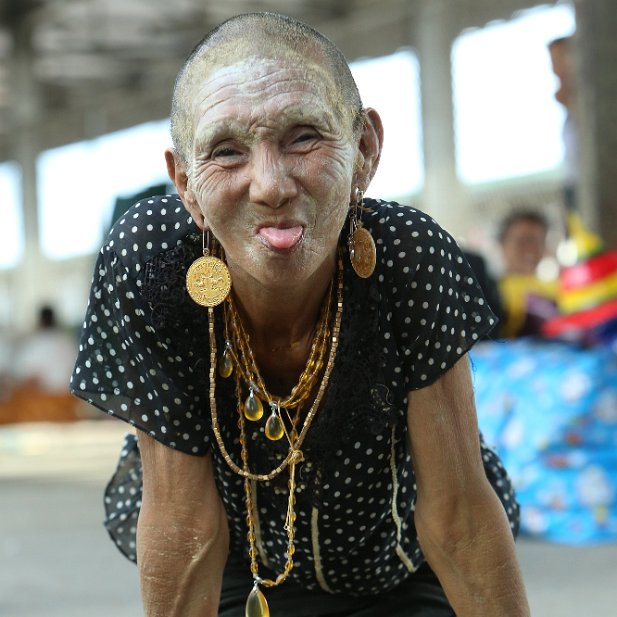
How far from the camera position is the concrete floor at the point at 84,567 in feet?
12.9

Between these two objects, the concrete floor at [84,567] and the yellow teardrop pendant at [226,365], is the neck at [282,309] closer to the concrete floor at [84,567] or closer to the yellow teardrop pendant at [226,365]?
the yellow teardrop pendant at [226,365]

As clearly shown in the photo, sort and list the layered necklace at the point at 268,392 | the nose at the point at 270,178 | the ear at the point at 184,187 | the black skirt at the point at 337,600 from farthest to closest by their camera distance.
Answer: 1. the black skirt at the point at 337,600
2. the layered necklace at the point at 268,392
3. the ear at the point at 184,187
4. the nose at the point at 270,178

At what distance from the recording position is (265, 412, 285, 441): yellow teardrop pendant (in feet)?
6.04

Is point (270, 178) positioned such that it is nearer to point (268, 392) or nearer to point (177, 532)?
Answer: point (268, 392)

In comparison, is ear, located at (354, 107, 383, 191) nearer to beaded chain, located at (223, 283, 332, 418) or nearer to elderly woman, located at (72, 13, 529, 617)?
elderly woman, located at (72, 13, 529, 617)

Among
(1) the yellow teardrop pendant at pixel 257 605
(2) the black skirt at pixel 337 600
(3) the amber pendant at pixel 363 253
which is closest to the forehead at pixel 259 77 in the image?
(3) the amber pendant at pixel 363 253

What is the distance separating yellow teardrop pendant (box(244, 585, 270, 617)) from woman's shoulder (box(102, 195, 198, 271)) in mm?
575

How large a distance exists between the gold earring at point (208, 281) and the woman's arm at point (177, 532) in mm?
256

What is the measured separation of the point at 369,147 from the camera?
176cm

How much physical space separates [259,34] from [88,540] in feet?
13.8

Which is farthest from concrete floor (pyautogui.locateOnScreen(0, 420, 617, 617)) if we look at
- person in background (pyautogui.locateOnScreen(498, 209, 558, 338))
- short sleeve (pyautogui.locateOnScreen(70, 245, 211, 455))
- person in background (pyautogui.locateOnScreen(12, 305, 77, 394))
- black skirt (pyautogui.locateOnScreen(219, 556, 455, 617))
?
person in background (pyautogui.locateOnScreen(12, 305, 77, 394))

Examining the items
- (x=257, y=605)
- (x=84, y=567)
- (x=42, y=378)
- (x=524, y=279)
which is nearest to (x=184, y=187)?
(x=257, y=605)

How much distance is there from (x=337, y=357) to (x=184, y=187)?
35cm

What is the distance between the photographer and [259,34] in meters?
1.64
